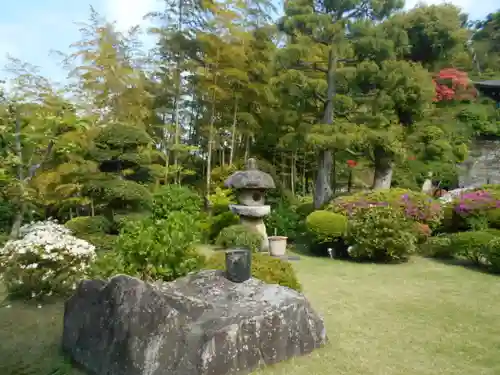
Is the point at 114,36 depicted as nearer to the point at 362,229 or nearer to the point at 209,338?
the point at 362,229

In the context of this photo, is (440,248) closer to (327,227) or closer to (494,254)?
(494,254)

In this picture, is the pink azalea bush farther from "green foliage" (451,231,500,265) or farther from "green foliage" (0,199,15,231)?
"green foliage" (0,199,15,231)

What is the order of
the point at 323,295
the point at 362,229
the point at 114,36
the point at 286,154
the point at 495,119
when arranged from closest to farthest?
1. the point at 323,295
2. the point at 362,229
3. the point at 114,36
4. the point at 286,154
5. the point at 495,119

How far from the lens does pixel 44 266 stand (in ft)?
15.5

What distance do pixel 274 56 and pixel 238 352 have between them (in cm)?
767

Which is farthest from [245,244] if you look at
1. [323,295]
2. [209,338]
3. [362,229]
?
[209,338]

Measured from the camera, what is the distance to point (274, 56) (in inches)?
369

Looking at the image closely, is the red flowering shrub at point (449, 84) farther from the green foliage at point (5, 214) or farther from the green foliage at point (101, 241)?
the green foliage at point (5, 214)

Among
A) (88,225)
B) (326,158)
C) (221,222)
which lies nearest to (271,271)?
(88,225)

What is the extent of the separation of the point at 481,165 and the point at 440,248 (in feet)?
31.4

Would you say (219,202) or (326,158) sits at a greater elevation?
(326,158)

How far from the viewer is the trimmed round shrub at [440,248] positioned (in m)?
7.76

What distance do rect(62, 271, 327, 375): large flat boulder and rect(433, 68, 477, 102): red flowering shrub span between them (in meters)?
11.5

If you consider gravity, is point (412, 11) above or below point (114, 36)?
above
